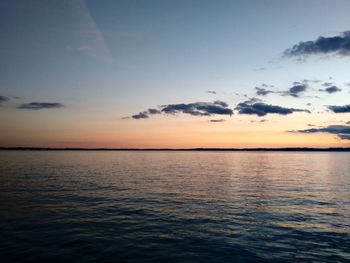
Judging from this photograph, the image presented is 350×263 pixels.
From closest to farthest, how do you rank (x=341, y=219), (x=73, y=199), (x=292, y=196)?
1. (x=341, y=219)
2. (x=73, y=199)
3. (x=292, y=196)

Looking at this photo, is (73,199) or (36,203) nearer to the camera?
(36,203)

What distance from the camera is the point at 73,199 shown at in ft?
120

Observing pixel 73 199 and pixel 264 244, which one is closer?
pixel 264 244

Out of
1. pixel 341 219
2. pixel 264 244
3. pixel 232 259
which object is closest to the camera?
pixel 232 259

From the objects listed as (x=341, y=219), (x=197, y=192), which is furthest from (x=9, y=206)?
(x=341, y=219)

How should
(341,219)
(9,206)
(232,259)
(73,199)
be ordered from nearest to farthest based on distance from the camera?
(232,259), (341,219), (9,206), (73,199)

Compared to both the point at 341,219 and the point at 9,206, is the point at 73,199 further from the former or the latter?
the point at 341,219

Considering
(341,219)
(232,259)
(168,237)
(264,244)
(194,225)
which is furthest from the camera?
(341,219)

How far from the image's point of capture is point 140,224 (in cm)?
2516

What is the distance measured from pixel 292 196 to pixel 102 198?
25.5 m

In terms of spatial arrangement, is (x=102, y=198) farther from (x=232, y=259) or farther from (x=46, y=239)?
(x=232, y=259)

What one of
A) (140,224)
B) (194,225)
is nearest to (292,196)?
(194,225)

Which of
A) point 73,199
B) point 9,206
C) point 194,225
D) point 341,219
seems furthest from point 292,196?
point 9,206

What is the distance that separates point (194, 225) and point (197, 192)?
1897 cm
